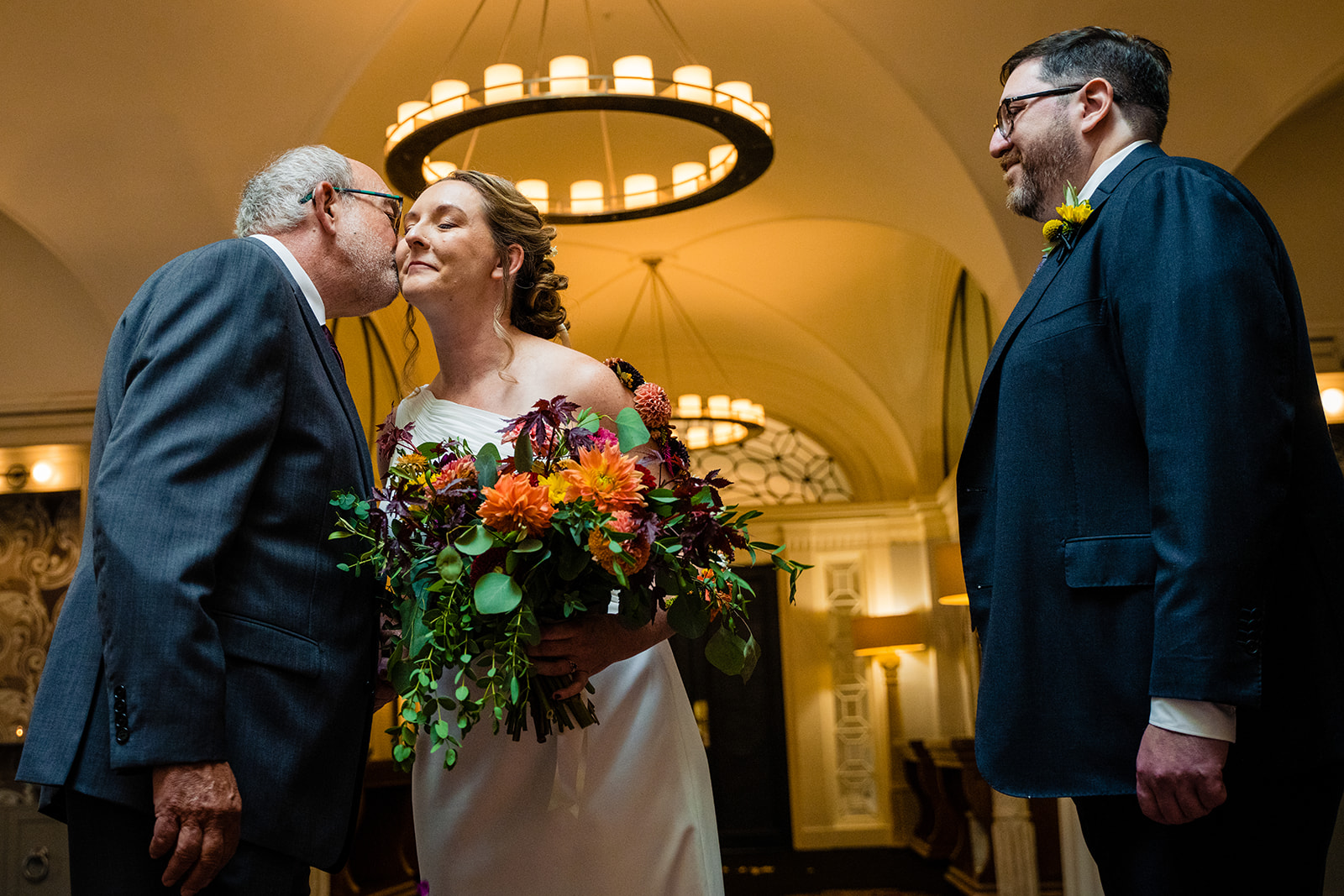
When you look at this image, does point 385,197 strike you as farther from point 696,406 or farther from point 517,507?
point 696,406

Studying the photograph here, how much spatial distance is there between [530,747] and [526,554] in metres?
0.68

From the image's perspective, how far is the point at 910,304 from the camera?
10.7 m

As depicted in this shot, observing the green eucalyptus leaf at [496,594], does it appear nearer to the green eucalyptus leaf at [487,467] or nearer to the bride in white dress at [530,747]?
the green eucalyptus leaf at [487,467]

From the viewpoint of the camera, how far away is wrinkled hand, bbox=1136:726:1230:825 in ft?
5.05

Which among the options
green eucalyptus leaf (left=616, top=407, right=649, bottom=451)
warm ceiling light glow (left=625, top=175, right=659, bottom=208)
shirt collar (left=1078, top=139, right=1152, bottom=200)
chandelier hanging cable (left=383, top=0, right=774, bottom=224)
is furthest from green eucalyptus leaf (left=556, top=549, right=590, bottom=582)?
warm ceiling light glow (left=625, top=175, right=659, bottom=208)

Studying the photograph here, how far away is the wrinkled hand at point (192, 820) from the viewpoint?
1601 millimetres

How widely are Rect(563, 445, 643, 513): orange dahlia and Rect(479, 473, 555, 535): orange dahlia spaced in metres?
0.06

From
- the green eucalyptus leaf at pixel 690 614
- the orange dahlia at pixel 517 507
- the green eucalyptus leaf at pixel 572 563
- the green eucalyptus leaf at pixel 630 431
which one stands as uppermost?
the green eucalyptus leaf at pixel 630 431

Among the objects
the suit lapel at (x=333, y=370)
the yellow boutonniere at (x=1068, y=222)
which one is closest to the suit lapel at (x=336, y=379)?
the suit lapel at (x=333, y=370)

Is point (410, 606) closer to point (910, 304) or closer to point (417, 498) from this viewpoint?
point (417, 498)

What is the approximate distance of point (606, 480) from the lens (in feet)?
5.85

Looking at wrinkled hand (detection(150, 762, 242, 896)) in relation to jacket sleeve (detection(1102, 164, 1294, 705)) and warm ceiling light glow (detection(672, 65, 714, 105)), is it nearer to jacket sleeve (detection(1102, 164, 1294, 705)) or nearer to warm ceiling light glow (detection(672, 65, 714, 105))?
jacket sleeve (detection(1102, 164, 1294, 705))

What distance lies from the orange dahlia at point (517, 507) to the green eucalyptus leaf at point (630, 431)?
0.23m

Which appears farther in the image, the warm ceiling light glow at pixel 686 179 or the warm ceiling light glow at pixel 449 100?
the warm ceiling light glow at pixel 686 179
